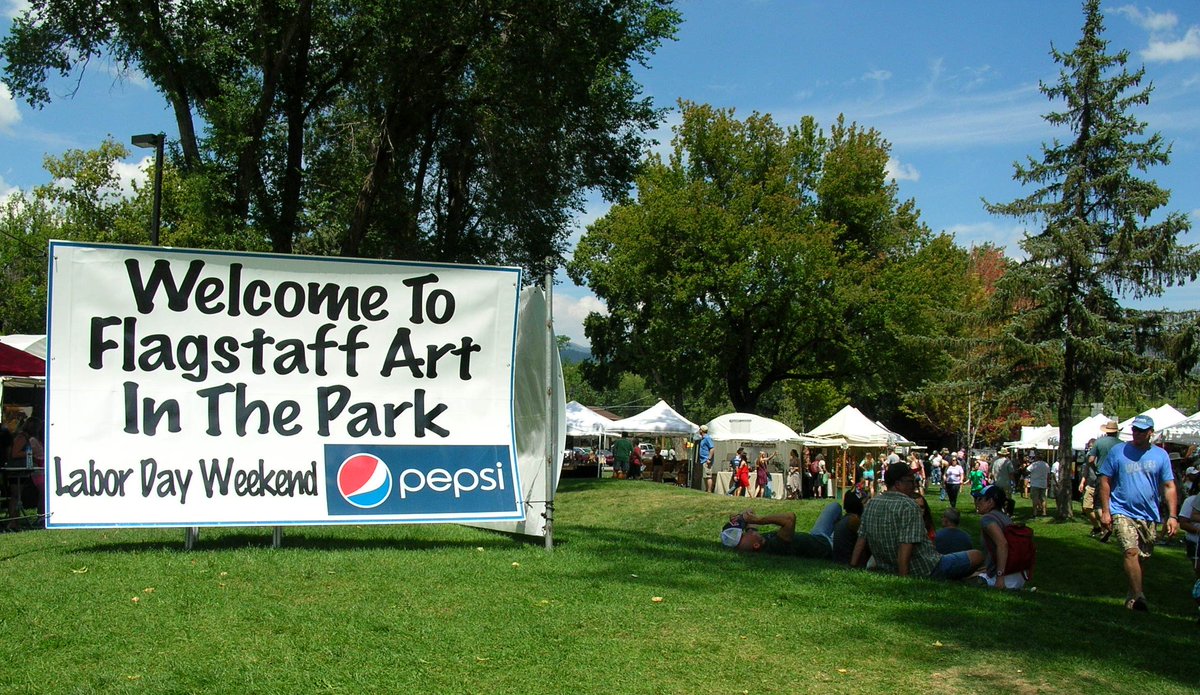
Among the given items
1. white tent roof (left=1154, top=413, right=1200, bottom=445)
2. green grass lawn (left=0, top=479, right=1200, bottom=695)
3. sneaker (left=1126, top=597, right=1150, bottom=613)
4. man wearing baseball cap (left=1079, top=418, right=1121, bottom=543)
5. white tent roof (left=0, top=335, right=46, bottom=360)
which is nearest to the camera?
green grass lawn (left=0, top=479, right=1200, bottom=695)

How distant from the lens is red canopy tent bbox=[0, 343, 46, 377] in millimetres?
14758

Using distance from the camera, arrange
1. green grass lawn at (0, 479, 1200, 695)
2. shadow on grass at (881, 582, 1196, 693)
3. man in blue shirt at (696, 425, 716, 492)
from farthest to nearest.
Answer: man in blue shirt at (696, 425, 716, 492) → shadow on grass at (881, 582, 1196, 693) → green grass lawn at (0, 479, 1200, 695)

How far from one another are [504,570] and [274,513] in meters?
2.24

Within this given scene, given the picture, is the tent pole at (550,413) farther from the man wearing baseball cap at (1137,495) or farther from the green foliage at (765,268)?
the green foliage at (765,268)

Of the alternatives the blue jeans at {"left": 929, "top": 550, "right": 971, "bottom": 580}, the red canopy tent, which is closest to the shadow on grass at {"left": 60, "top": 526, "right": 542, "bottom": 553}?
the blue jeans at {"left": 929, "top": 550, "right": 971, "bottom": 580}

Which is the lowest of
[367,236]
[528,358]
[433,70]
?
[528,358]

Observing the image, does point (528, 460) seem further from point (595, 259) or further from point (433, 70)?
point (595, 259)

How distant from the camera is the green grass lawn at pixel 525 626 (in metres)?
5.14

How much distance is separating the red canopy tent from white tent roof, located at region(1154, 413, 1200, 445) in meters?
26.9

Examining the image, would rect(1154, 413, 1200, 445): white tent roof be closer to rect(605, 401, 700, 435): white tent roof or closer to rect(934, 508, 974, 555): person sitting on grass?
rect(605, 401, 700, 435): white tent roof

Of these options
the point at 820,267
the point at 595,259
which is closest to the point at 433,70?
the point at 820,267

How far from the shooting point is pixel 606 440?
2340 inches

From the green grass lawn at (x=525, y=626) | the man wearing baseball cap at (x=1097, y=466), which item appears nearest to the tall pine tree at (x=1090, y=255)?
the man wearing baseball cap at (x=1097, y=466)

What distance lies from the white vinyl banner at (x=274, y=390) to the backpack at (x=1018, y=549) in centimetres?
446
